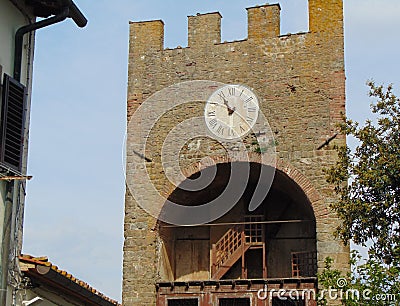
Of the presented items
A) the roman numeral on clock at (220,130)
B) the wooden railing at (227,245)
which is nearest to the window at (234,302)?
the wooden railing at (227,245)

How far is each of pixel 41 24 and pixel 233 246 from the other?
522 inches

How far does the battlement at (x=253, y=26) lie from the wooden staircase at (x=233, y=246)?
5.02 m

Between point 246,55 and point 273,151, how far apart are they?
2.69 meters

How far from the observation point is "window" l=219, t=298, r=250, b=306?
2192 centimetres

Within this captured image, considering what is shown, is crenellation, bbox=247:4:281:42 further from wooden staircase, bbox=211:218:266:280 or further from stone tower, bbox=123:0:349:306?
wooden staircase, bbox=211:218:266:280

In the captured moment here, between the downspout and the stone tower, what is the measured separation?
11.4 meters

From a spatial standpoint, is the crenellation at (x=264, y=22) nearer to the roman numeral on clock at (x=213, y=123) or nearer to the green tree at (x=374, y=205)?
the roman numeral on clock at (x=213, y=123)

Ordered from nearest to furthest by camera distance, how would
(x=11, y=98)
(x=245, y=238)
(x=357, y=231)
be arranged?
(x=11, y=98) → (x=357, y=231) → (x=245, y=238)

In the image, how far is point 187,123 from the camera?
74.0 feet

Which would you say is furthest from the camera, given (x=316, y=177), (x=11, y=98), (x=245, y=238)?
(x=245, y=238)

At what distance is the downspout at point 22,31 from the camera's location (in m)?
10.6

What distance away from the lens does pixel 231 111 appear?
22.1 m

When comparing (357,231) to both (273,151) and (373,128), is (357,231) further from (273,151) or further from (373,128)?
(273,151)

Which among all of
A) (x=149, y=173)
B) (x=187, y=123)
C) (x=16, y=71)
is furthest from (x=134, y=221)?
(x=16, y=71)
